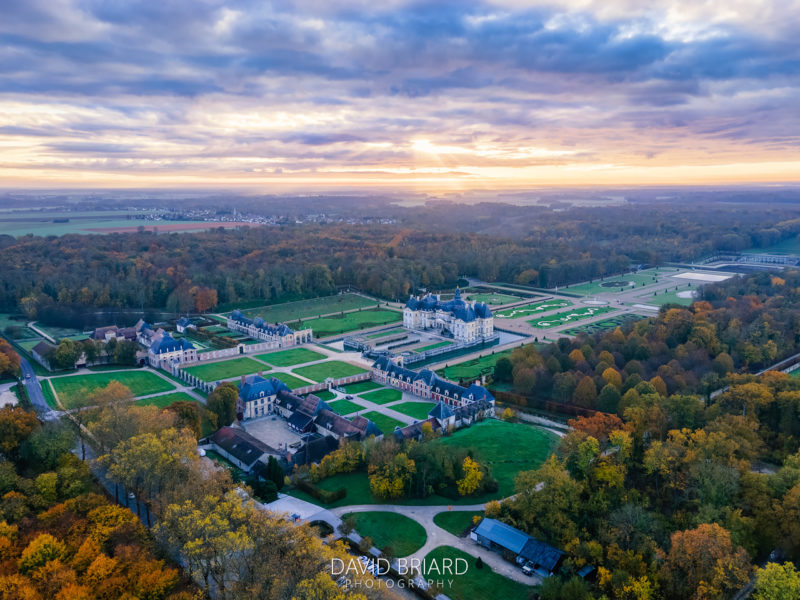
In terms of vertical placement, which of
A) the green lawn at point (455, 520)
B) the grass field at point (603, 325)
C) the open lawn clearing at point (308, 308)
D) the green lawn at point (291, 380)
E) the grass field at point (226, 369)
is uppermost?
the open lawn clearing at point (308, 308)

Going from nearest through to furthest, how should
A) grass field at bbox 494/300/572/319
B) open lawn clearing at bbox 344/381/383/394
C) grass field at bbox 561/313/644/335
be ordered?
open lawn clearing at bbox 344/381/383/394 → grass field at bbox 561/313/644/335 → grass field at bbox 494/300/572/319

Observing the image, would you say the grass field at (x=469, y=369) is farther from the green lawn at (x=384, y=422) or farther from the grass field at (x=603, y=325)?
the grass field at (x=603, y=325)

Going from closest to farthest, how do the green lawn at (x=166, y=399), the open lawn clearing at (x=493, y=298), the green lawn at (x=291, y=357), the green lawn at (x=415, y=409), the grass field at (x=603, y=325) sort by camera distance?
the green lawn at (x=415, y=409) → the green lawn at (x=166, y=399) → the green lawn at (x=291, y=357) → the grass field at (x=603, y=325) → the open lawn clearing at (x=493, y=298)

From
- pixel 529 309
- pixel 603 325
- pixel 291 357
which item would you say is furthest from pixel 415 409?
pixel 529 309

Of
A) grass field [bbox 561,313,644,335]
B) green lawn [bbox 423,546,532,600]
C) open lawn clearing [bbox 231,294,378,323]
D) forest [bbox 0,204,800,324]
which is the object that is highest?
forest [bbox 0,204,800,324]

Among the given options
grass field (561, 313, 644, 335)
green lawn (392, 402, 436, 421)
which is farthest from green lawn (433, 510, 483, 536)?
grass field (561, 313, 644, 335)

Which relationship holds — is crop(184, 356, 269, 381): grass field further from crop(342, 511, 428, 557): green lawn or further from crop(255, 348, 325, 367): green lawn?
crop(342, 511, 428, 557): green lawn

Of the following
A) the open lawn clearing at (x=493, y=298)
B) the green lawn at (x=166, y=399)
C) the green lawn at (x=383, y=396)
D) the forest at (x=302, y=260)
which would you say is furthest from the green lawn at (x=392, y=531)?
the open lawn clearing at (x=493, y=298)
